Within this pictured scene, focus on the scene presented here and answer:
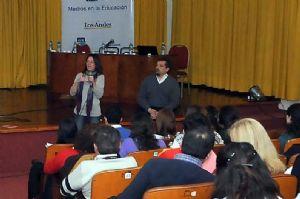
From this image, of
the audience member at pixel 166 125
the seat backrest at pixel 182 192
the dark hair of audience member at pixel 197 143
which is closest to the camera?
the seat backrest at pixel 182 192

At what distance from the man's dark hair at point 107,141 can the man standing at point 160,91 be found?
2.94 metres

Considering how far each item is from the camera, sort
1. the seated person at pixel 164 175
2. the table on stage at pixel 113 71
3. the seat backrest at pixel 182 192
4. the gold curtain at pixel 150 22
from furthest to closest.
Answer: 1. the gold curtain at pixel 150 22
2. the table on stage at pixel 113 71
3. the seated person at pixel 164 175
4. the seat backrest at pixel 182 192

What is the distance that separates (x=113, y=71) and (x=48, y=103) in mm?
1197

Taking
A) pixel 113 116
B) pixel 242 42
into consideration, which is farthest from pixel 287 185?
pixel 242 42

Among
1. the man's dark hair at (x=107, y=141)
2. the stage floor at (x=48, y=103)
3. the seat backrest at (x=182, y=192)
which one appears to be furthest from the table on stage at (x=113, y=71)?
the seat backrest at (x=182, y=192)

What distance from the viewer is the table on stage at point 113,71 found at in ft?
27.7

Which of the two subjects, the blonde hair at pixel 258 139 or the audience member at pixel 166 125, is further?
the audience member at pixel 166 125

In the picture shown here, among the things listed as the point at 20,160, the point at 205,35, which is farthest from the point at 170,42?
the point at 20,160

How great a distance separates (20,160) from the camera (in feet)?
18.6

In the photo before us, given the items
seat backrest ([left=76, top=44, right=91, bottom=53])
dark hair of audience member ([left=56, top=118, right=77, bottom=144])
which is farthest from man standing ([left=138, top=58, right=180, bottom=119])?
seat backrest ([left=76, top=44, right=91, bottom=53])

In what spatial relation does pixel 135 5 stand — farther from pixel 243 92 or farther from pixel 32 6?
pixel 243 92

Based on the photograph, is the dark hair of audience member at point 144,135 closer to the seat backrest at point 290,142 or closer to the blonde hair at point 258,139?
the blonde hair at point 258,139

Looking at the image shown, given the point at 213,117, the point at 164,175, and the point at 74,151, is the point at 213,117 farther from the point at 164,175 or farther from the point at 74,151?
the point at 164,175

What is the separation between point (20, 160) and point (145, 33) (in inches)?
225
